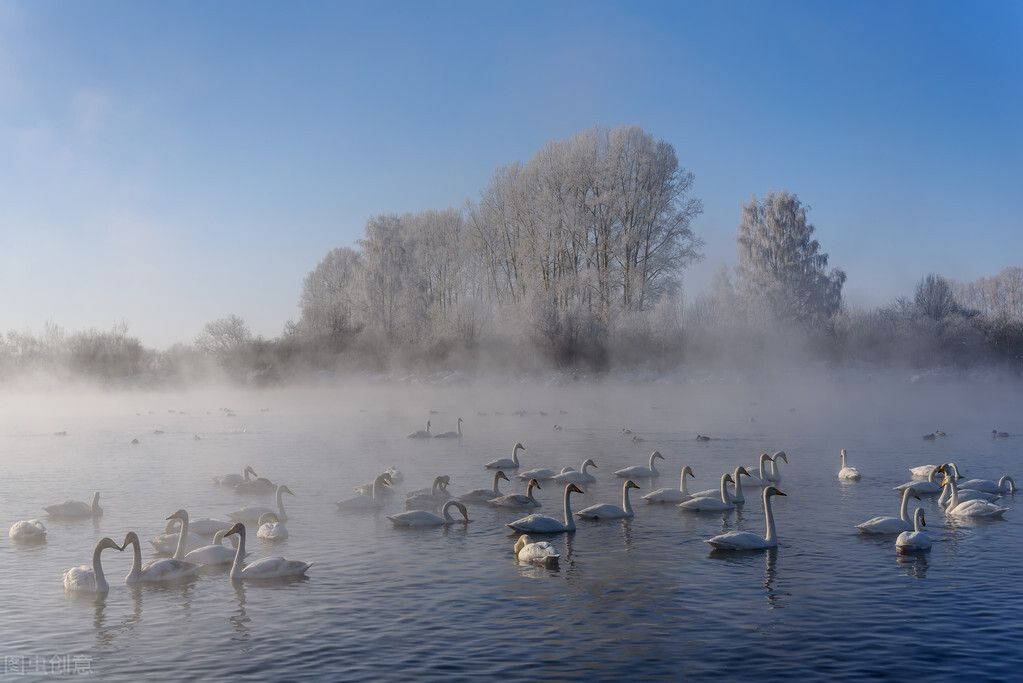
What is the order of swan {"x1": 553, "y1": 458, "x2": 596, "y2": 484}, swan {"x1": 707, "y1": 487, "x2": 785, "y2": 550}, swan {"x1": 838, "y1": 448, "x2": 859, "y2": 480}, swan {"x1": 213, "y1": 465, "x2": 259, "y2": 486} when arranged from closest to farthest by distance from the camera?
swan {"x1": 707, "y1": 487, "x2": 785, "y2": 550} < swan {"x1": 838, "y1": 448, "x2": 859, "y2": 480} < swan {"x1": 553, "y1": 458, "x2": 596, "y2": 484} < swan {"x1": 213, "y1": 465, "x2": 259, "y2": 486}

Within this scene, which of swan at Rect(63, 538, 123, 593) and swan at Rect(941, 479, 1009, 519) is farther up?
swan at Rect(63, 538, 123, 593)

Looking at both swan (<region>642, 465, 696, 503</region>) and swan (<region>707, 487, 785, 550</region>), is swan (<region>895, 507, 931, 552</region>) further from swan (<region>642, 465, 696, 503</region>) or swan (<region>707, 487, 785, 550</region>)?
swan (<region>642, 465, 696, 503</region>)

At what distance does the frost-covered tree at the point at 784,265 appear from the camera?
53.1 metres

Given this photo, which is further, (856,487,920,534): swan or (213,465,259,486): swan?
(213,465,259,486): swan

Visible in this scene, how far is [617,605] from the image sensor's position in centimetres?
936

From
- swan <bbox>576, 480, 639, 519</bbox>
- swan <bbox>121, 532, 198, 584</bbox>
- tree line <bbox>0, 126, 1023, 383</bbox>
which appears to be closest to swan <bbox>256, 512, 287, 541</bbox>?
swan <bbox>121, 532, 198, 584</bbox>

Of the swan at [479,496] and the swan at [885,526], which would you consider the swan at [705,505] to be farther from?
the swan at [479,496]

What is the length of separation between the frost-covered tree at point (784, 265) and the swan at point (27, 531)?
44674mm

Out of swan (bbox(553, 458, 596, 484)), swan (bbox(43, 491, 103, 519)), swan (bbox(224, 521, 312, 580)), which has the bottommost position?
swan (bbox(224, 521, 312, 580))

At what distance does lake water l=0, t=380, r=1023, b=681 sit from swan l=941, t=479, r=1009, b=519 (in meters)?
0.28

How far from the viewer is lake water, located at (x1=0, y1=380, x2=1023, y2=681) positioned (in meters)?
7.85

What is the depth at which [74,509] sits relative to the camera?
14.7 m

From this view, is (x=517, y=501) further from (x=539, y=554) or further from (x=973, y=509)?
(x=973, y=509)

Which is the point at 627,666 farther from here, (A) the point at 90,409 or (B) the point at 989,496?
(A) the point at 90,409
